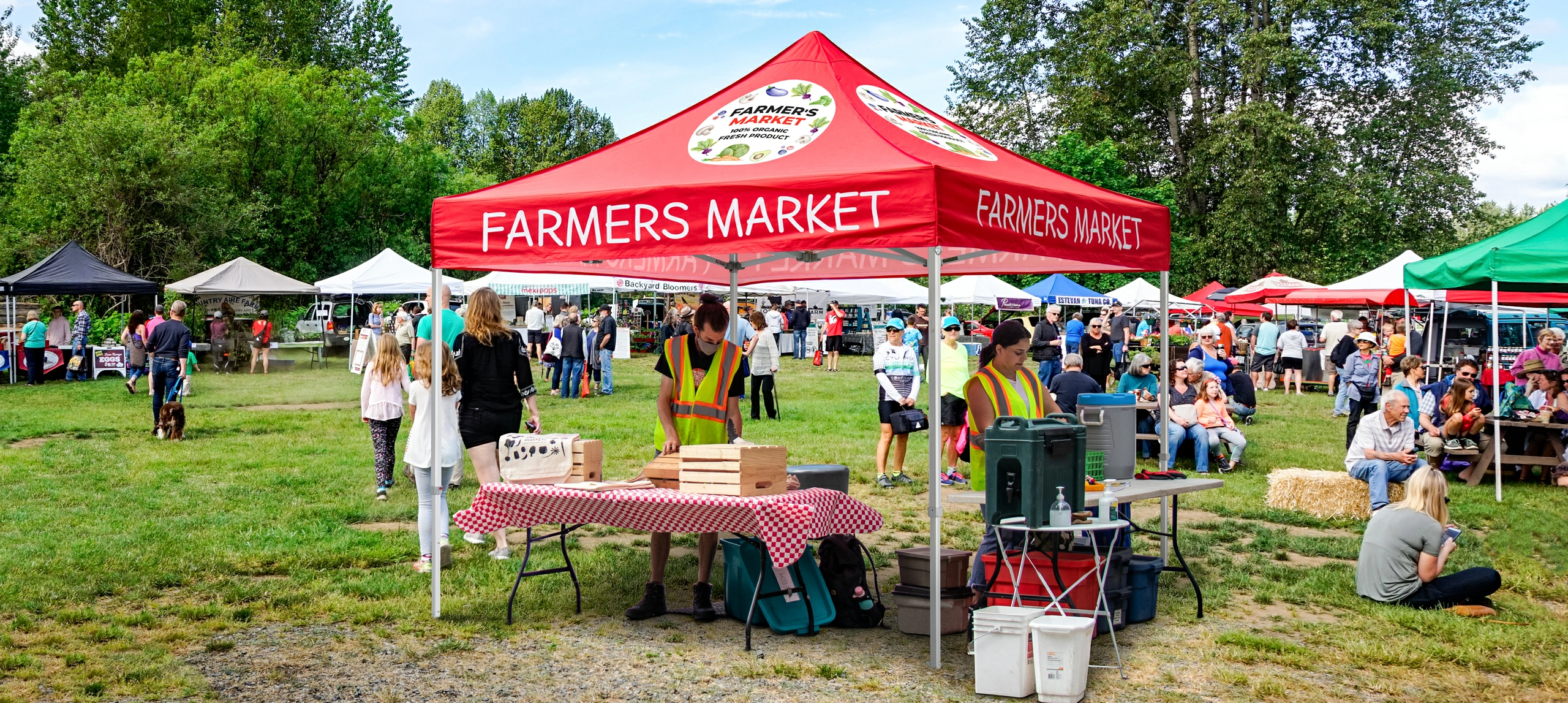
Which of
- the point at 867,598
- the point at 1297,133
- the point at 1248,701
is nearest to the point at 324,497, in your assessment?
the point at 867,598

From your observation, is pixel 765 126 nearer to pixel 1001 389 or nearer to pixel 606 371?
pixel 1001 389

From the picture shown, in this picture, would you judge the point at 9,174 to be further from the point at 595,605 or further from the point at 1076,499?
the point at 1076,499

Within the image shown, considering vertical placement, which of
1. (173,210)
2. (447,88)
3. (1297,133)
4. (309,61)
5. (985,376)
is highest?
(447,88)

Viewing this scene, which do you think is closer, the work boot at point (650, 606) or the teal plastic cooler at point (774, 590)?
the teal plastic cooler at point (774, 590)

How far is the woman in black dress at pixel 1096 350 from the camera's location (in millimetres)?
16766

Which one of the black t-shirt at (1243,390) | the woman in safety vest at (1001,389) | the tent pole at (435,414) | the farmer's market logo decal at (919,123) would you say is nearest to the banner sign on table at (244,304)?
the black t-shirt at (1243,390)

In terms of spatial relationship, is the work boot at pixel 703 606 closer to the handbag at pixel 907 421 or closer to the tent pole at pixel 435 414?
the tent pole at pixel 435 414

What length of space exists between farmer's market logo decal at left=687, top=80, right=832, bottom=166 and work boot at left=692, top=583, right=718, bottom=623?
222 cm

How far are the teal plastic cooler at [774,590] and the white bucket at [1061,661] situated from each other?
4.55 feet

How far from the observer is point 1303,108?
38250 millimetres

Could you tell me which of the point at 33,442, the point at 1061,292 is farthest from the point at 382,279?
the point at 1061,292

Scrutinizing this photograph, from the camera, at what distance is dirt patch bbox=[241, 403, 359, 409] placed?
18.1 metres

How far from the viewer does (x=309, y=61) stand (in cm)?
5081

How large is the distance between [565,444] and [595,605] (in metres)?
1.08
